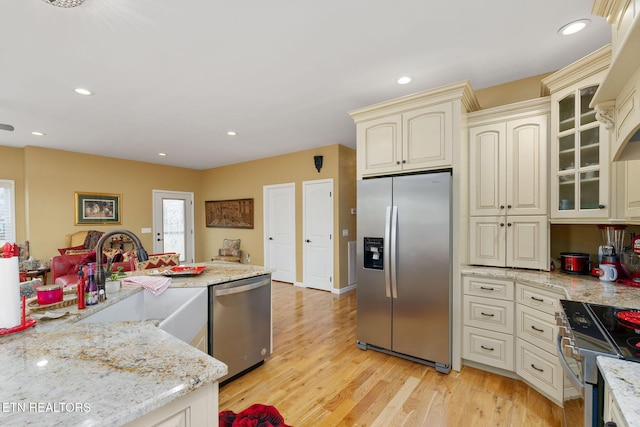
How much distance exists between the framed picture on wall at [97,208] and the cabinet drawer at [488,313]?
661cm

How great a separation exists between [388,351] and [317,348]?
2.30 ft

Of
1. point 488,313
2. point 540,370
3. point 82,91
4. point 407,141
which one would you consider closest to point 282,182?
point 82,91

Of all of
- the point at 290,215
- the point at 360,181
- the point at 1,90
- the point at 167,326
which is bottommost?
the point at 167,326

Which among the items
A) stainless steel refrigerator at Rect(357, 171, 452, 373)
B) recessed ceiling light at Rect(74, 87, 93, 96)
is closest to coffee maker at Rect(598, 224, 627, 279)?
stainless steel refrigerator at Rect(357, 171, 452, 373)

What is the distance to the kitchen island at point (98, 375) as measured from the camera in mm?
666

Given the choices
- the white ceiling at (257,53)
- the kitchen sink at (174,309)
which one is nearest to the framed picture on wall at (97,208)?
the white ceiling at (257,53)

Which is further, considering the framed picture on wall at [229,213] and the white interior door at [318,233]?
the framed picture on wall at [229,213]

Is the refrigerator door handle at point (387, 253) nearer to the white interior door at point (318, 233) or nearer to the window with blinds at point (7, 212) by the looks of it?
the white interior door at point (318, 233)

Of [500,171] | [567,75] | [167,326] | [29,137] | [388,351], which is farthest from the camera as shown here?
[29,137]

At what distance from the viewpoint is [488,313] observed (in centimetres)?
242

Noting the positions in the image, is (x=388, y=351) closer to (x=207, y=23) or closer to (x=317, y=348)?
(x=317, y=348)

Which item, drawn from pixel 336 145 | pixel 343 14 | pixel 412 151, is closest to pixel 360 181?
pixel 412 151

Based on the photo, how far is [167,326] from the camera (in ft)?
5.95

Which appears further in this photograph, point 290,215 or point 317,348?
point 290,215
